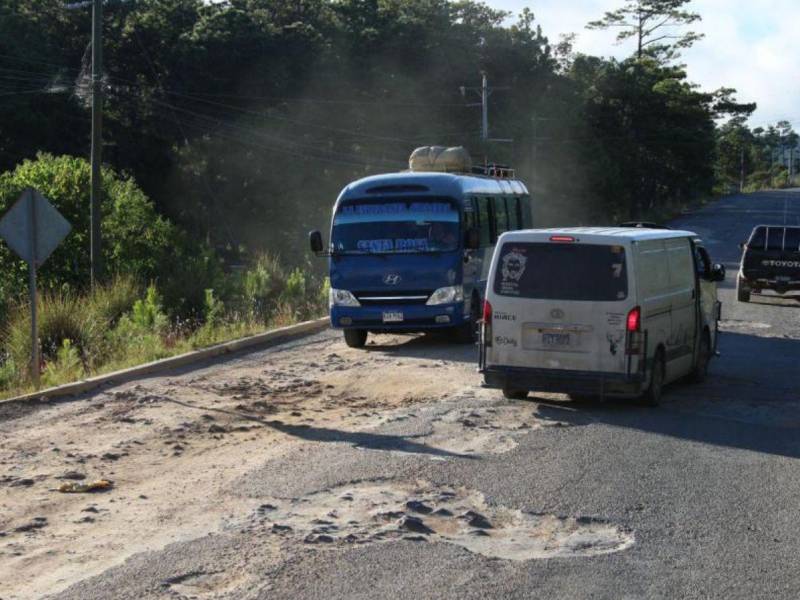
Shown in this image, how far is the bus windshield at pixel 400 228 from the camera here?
19344mm

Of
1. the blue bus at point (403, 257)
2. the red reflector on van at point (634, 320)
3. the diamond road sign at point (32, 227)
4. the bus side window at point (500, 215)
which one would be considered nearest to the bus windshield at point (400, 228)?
the blue bus at point (403, 257)

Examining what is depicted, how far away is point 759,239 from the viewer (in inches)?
1143

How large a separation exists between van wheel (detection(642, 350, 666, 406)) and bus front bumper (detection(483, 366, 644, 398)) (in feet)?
1.14

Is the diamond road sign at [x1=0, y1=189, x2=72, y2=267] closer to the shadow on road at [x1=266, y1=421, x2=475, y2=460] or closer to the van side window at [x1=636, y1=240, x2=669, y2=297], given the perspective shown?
the shadow on road at [x1=266, y1=421, x2=475, y2=460]

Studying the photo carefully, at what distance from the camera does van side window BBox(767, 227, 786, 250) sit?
28672mm

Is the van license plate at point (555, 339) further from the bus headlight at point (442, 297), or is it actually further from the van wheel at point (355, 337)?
the van wheel at point (355, 337)

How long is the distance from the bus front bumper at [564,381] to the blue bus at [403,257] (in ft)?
18.1

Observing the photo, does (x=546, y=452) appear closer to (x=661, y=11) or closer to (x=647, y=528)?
(x=647, y=528)

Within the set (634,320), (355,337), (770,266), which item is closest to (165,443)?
(634,320)

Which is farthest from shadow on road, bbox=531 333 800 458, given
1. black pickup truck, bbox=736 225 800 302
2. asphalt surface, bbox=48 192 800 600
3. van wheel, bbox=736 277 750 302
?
van wheel, bbox=736 277 750 302

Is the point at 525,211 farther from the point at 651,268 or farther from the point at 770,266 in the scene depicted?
the point at 651,268

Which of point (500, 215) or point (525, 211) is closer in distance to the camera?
point (500, 215)

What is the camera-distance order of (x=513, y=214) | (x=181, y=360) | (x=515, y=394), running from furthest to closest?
(x=513, y=214), (x=181, y=360), (x=515, y=394)

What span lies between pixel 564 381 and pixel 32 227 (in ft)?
24.2
